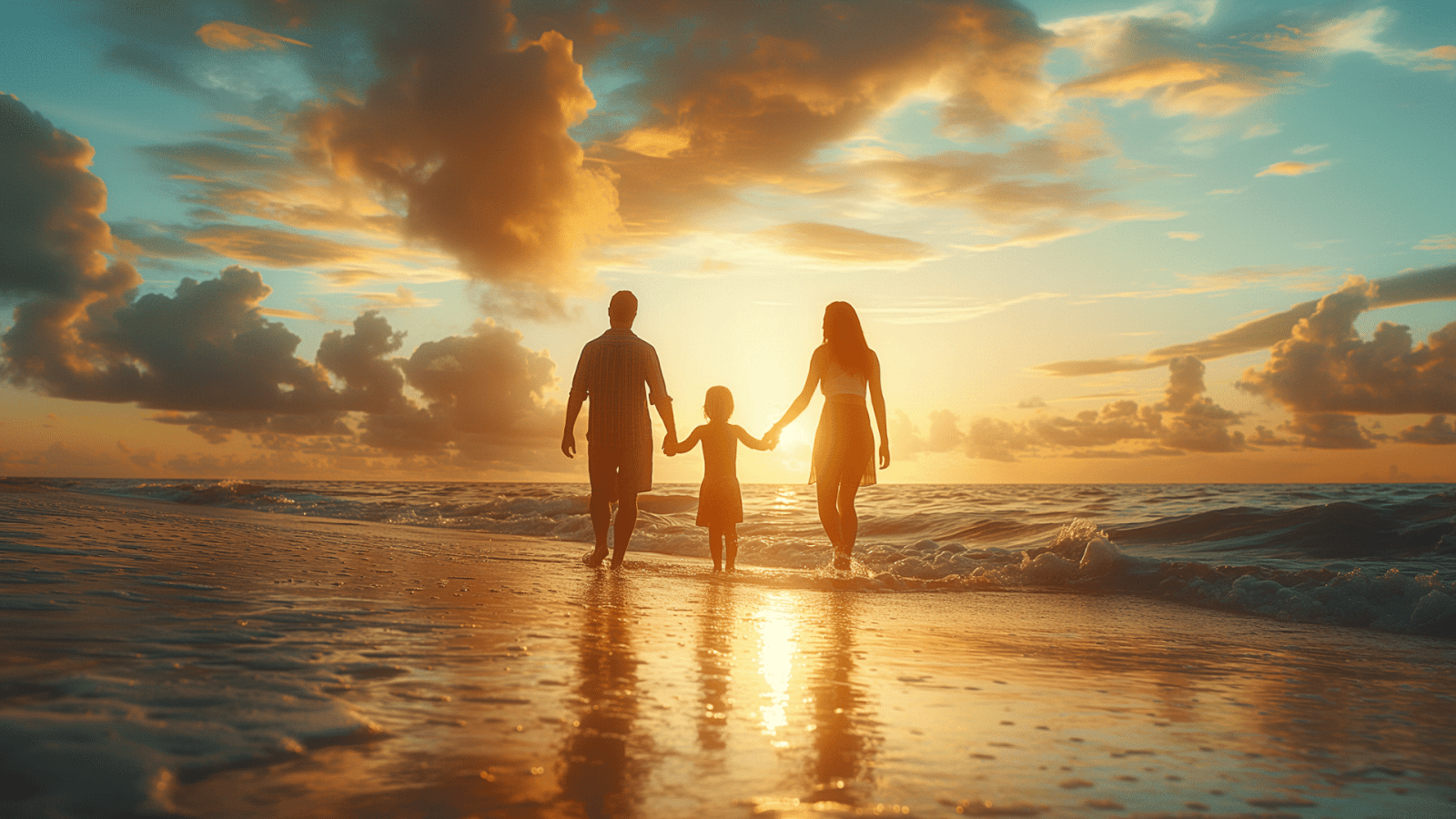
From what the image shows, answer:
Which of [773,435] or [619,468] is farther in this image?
[773,435]

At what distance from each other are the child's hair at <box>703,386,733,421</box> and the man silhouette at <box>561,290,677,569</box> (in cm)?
136

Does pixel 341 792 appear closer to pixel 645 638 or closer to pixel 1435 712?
pixel 645 638

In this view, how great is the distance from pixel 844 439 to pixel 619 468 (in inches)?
80.5

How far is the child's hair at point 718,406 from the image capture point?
27.9 ft

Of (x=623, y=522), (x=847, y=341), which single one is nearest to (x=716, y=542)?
(x=623, y=522)

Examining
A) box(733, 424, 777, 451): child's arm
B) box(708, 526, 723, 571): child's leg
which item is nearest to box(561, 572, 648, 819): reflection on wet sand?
box(708, 526, 723, 571): child's leg

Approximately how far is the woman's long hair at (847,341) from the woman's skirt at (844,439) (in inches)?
12.1

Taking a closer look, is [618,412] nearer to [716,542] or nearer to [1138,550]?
[716,542]

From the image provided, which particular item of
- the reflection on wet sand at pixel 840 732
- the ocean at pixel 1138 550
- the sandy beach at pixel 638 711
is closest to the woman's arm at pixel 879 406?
the ocean at pixel 1138 550

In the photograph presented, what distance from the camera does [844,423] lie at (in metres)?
7.38

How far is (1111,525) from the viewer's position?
12445 mm

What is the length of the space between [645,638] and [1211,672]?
2.30m

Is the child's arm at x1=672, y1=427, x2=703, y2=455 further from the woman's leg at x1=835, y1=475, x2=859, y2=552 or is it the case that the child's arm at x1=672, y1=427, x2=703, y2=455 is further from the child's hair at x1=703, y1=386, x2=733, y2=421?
the woman's leg at x1=835, y1=475, x2=859, y2=552

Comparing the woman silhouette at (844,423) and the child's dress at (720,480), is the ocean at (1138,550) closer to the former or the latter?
the woman silhouette at (844,423)
